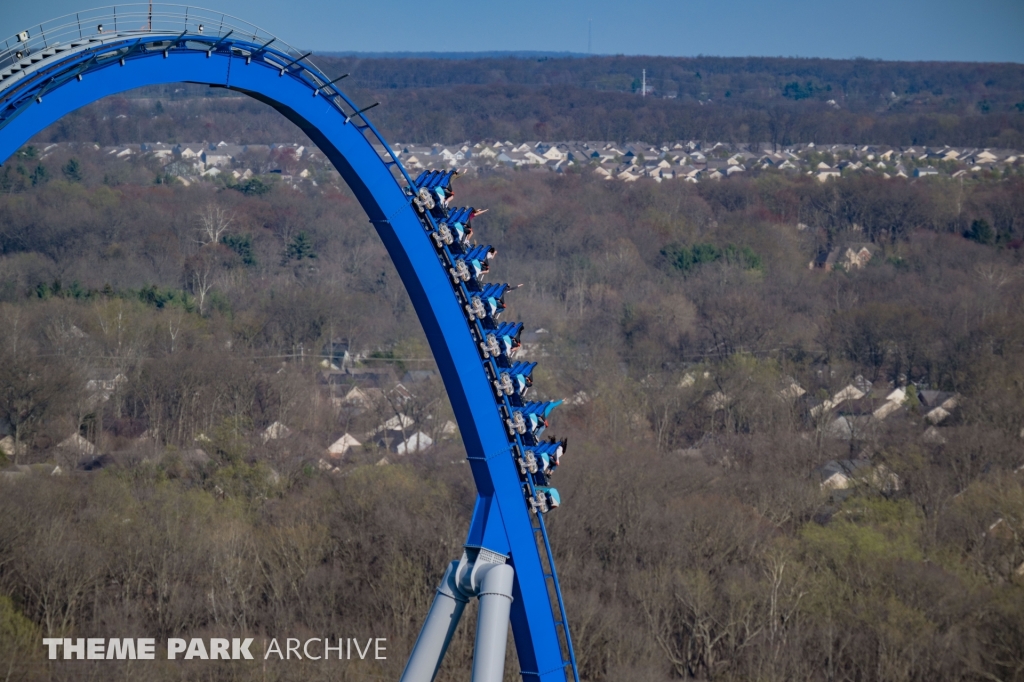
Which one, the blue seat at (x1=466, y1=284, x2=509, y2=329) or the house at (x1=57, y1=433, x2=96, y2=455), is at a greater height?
the blue seat at (x1=466, y1=284, x2=509, y2=329)

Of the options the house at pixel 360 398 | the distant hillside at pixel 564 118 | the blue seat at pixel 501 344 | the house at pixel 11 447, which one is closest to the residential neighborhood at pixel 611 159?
the distant hillside at pixel 564 118

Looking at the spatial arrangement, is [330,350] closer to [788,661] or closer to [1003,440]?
[1003,440]

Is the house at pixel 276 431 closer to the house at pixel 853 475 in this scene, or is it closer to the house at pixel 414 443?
the house at pixel 414 443

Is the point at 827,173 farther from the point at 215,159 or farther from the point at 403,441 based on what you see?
the point at 403,441

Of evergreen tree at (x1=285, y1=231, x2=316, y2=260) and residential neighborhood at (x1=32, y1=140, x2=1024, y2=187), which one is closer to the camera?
evergreen tree at (x1=285, y1=231, x2=316, y2=260)

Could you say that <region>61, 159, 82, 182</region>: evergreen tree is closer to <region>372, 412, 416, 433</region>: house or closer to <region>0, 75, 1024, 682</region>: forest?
<region>0, 75, 1024, 682</region>: forest

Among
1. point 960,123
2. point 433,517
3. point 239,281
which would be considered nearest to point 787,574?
point 433,517

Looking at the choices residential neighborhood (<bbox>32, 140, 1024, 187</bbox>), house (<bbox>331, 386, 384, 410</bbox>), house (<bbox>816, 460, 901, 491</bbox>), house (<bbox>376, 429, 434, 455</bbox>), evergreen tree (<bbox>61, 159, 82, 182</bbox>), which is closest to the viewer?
house (<bbox>816, 460, 901, 491</bbox>)

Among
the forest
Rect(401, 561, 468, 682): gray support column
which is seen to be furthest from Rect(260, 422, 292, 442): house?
Rect(401, 561, 468, 682): gray support column
